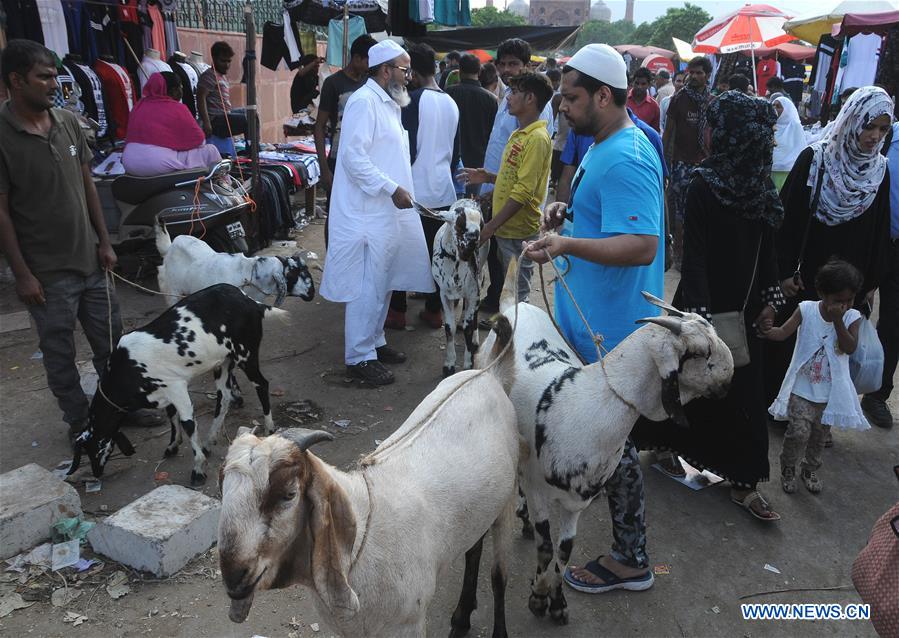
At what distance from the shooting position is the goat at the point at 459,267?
17.5 feet

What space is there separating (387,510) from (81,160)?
11.5 feet

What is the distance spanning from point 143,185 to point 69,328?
344 centimetres

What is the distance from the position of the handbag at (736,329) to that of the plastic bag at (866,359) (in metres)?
1.43

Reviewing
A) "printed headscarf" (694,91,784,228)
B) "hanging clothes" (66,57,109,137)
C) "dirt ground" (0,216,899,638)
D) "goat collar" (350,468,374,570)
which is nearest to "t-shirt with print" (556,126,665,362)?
"printed headscarf" (694,91,784,228)

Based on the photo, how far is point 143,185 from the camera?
704cm

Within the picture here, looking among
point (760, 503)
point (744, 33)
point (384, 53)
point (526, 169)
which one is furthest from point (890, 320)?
point (744, 33)

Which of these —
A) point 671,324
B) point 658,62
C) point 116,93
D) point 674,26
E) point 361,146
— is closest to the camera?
point 671,324

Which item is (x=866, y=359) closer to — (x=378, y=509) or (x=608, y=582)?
(x=608, y=582)

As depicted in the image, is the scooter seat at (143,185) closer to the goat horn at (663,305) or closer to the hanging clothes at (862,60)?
the goat horn at (663,305)

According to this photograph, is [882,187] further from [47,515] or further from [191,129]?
[191,129]

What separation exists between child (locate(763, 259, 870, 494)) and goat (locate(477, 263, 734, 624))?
6.28 feet

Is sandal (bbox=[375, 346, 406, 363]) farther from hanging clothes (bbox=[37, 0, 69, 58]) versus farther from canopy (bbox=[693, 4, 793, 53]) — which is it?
canopy (bbox=[693, 4, 793, 53])

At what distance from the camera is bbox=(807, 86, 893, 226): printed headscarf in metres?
4.22

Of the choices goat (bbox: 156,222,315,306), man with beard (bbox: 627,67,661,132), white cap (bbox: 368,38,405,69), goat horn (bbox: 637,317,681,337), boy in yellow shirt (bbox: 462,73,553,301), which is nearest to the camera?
goat horn (bbox: 637,317,681,337)
